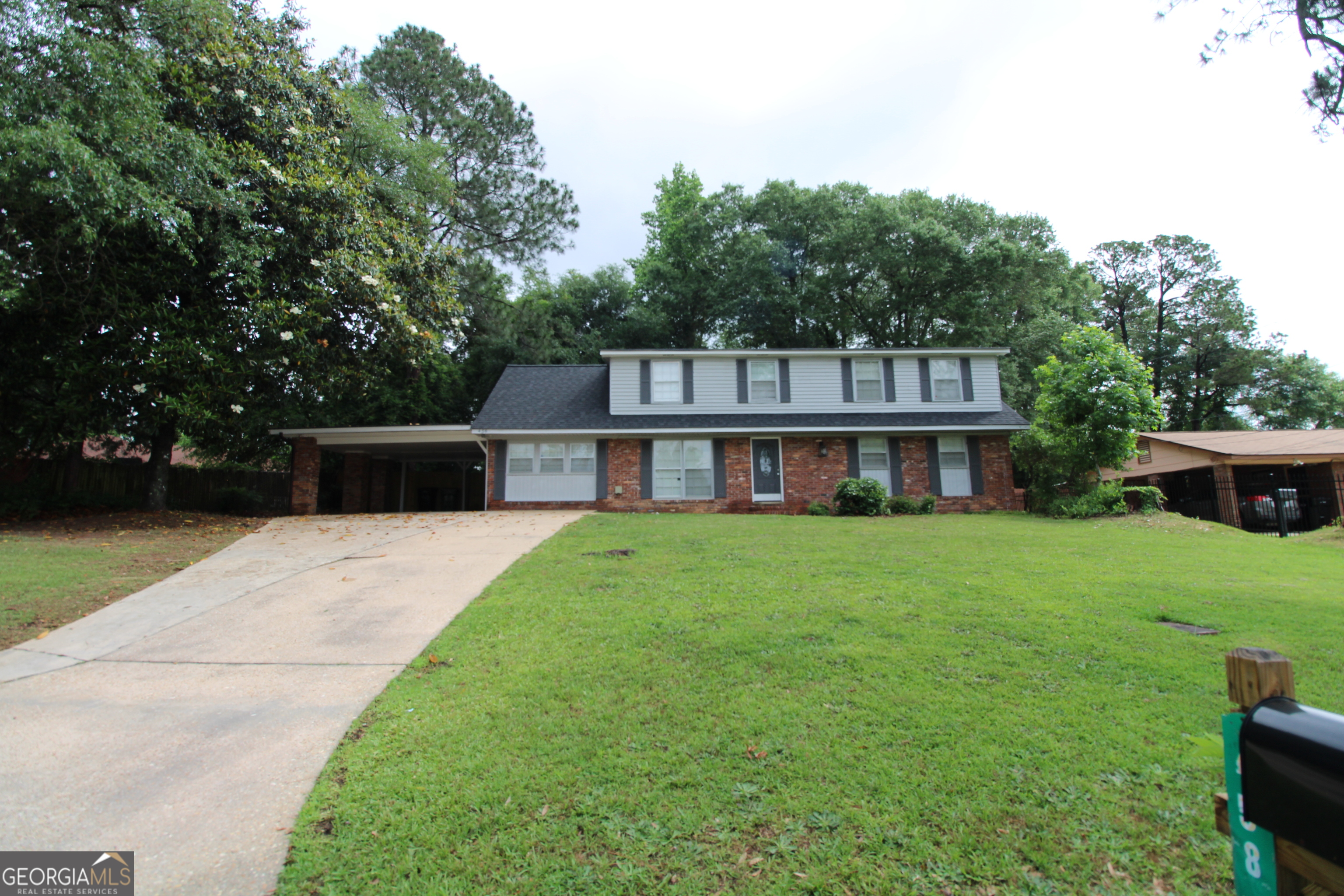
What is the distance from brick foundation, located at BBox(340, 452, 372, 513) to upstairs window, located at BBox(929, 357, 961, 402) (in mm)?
17546

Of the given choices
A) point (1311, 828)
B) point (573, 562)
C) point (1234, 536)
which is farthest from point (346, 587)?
point (1234, 536)

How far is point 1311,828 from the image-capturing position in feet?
4.12

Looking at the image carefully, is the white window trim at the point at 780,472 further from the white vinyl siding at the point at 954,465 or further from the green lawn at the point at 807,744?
the green lawn at the point at 807,744

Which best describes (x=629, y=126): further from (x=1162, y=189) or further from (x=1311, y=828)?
(x=1311, y=828)

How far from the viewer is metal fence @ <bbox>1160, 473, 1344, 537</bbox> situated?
53.0ft

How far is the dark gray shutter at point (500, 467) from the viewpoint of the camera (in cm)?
1722

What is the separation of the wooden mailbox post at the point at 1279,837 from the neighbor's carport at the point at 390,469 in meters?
16.6

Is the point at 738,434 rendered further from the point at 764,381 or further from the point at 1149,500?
the point at 1149,500

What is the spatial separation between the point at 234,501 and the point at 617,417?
12.1 metres

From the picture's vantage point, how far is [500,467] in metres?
17.3

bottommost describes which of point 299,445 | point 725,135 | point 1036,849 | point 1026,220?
point 1036,849

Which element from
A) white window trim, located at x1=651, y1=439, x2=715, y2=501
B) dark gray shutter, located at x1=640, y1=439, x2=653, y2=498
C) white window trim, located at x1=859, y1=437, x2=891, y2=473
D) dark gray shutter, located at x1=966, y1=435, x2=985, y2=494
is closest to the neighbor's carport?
dark gray shutter, located at x1=640, y1=439, x2=653, y2=498

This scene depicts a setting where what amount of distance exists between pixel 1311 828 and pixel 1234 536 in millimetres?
13606

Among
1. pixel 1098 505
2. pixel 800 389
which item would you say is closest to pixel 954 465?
pixel 1098 505
